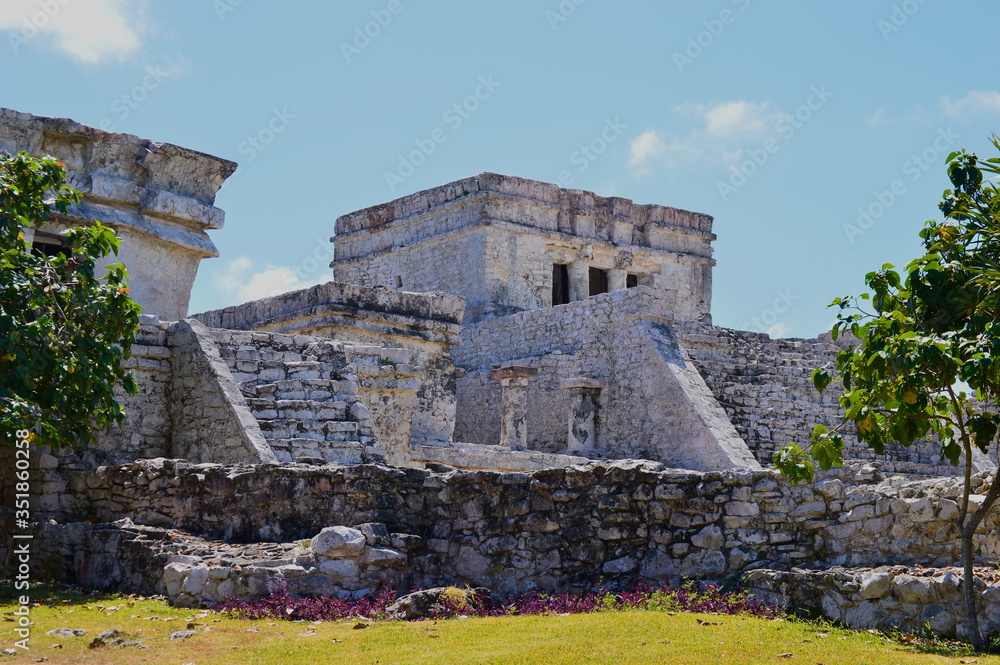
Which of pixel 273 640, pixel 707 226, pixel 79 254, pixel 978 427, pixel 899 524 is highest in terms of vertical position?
pixel 707 226

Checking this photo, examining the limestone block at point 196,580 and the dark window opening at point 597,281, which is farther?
the dark window opening at point 597,281


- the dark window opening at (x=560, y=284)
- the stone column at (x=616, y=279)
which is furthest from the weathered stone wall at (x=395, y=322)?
the stone column at (x=616, y=279)

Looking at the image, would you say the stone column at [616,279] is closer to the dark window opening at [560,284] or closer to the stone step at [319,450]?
the dark window opening at [560,284]

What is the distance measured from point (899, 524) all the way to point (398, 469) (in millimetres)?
3517

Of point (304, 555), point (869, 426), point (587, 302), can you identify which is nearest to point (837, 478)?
point (869, 426)

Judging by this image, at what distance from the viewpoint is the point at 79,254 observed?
9398 millimetres

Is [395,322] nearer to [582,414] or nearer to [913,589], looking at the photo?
[582,414]

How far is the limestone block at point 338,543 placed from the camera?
26.2ft

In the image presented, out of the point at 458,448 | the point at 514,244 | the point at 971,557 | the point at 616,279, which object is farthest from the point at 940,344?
the point at 616,279

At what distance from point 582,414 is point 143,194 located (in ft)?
23.1

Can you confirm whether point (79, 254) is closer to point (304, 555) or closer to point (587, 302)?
point (304, 555)

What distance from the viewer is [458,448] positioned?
48.3 feet

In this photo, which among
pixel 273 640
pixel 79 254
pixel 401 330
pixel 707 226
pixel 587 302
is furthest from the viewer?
pixel 707 226

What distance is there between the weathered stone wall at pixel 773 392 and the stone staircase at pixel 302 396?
6800 mm
